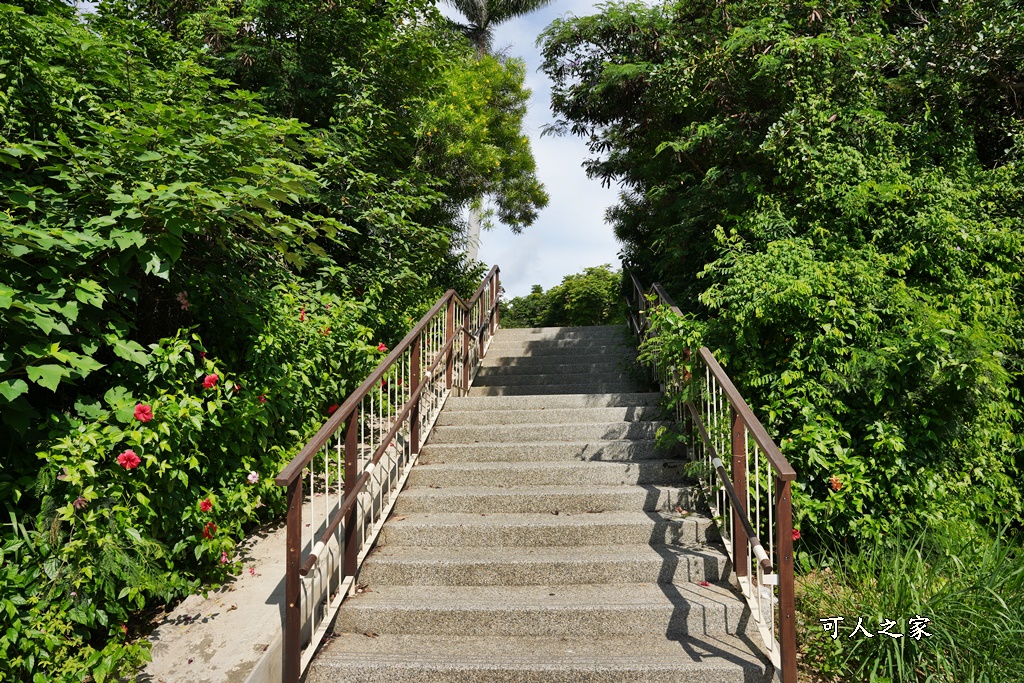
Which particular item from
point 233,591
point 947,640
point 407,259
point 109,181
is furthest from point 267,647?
point 407,259

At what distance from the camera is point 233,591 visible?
3.45 metres

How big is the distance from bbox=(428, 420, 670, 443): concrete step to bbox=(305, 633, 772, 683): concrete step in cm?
203

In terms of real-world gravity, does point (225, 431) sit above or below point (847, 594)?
above

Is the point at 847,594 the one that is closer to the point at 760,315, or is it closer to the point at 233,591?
the point at 760,315

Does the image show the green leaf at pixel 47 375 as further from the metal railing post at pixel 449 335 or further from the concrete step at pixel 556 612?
the metal railing post at pixel 449 335

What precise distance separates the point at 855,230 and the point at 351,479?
398cm

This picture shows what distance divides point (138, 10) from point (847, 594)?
23.4 ft

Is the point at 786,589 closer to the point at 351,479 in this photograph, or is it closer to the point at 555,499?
the point at 555,499

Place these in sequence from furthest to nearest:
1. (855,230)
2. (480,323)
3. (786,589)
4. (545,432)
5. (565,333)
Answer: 1. (565,333)
2. (480,323)
3. (545,432)
4. (855,230)
5. (786,589)

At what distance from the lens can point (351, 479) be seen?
11.6 ft

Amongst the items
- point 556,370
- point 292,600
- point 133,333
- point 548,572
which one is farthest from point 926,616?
point 556,370

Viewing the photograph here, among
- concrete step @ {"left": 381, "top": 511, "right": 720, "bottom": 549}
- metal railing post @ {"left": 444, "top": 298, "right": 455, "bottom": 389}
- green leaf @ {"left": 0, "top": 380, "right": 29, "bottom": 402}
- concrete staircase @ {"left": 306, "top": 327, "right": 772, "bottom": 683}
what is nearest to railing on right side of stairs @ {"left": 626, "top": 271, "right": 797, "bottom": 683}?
concrete staircase @ {"left": 306, "top": 327, "right": 772, "bottom": 683}

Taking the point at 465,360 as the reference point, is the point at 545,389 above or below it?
below

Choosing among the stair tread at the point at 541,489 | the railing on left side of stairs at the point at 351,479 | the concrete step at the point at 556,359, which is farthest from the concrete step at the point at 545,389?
the stair tread at the point at 541,489
